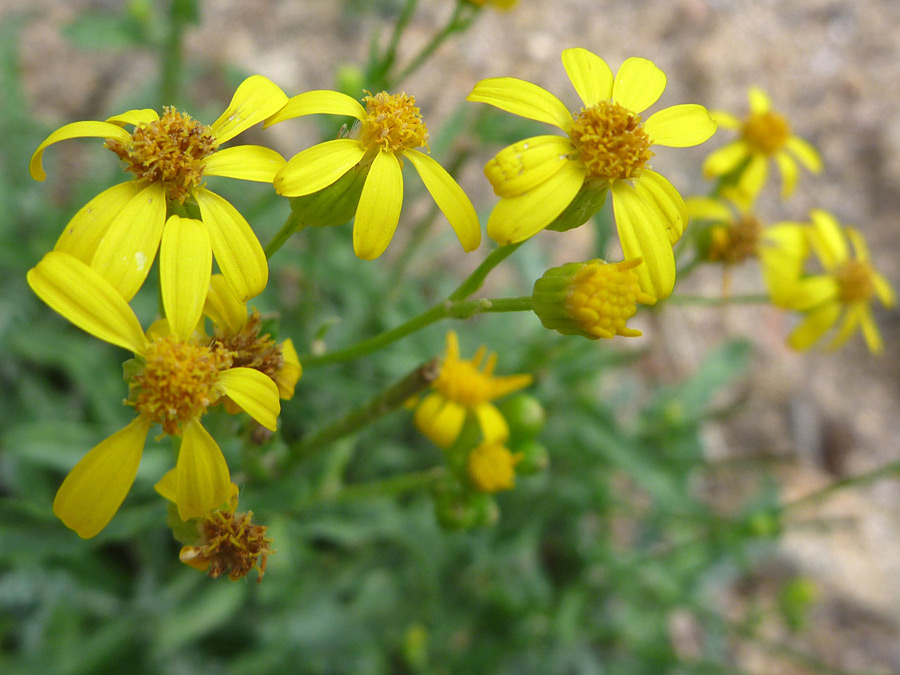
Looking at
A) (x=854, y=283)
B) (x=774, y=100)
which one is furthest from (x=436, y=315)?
(x=774, y=100)

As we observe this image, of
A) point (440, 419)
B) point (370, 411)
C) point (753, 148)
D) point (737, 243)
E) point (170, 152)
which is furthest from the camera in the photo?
point (753, 148)

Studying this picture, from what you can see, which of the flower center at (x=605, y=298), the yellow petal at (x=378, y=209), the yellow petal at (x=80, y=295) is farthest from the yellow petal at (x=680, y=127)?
the yellow petal at (x=80, y=295)

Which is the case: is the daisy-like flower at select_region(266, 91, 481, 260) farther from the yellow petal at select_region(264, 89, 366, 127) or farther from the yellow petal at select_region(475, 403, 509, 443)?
the yellow petal at select_region(475, 403, 509, 443)

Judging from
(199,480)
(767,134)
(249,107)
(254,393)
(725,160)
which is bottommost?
(199,480)

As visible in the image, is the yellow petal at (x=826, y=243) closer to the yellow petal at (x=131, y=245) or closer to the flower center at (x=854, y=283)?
the flower center at (x=854, y=283)

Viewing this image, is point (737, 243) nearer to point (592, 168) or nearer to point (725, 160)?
point (725, 160)

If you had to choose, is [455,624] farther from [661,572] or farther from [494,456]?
[494,456]
